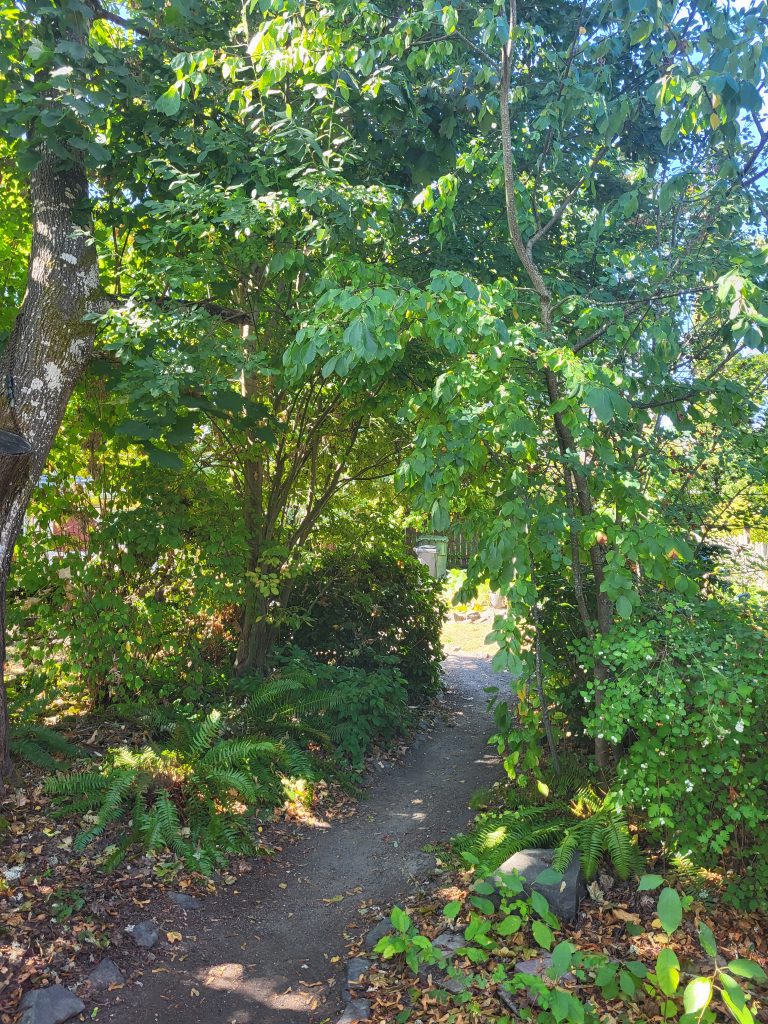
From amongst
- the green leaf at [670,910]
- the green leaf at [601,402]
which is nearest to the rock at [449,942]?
the green leaf at [670,910]

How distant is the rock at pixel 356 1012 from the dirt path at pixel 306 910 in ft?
0.26

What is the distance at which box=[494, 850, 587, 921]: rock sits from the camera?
4.07m

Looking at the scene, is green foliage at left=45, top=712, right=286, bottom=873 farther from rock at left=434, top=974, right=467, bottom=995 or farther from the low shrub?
rock at left=434, top=974, right=467, bottom=995

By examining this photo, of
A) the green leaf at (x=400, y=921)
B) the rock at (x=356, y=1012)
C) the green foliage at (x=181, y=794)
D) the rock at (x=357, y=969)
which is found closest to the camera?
the green leaf at (x=400, y=921)

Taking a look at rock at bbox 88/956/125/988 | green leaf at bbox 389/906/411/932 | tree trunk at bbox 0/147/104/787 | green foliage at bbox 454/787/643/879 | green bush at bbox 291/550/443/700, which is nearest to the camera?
green leaf at bbox 389/906/411/932

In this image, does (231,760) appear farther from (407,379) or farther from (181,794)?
(407,379)

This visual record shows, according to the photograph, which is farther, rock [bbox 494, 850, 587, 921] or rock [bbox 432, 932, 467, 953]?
rock [bbox 494, 850, 587, 921]

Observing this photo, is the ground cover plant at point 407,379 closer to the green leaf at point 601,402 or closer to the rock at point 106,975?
the green leaf at point 601,402

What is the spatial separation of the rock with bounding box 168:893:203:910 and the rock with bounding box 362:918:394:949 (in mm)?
1030

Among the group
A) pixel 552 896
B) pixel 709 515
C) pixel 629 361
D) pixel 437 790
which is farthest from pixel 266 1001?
pixel 629 361

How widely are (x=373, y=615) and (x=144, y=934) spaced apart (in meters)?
4.52

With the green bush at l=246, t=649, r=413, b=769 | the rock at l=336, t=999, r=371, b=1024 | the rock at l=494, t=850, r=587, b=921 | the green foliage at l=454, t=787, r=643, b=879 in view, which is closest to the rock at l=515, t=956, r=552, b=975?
the rock at l=494, t=850, r=587, b=921

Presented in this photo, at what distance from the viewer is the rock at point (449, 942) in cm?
388

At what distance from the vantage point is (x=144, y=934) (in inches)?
159
